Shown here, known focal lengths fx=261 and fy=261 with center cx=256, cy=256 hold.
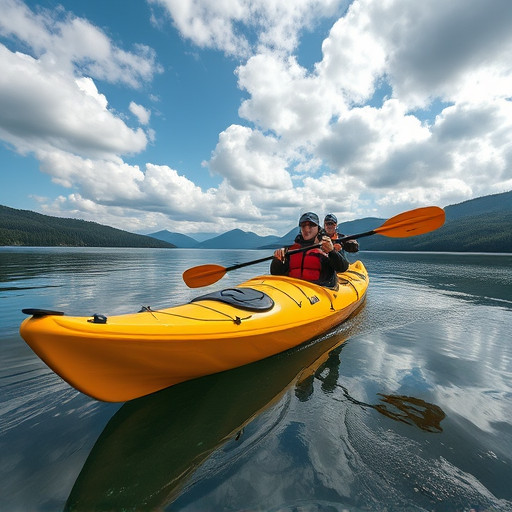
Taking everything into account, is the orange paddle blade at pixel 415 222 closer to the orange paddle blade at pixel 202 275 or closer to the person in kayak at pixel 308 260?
the person in kayak at pixel 308 260

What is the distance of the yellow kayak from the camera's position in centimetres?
252

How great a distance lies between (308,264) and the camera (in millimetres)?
6512

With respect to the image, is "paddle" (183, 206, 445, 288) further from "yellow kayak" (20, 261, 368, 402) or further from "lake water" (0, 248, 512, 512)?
"lake water" (0, 248, 512, 512)

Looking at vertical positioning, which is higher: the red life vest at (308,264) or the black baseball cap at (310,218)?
the black baseball cap at (310,218)

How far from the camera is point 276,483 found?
240cm

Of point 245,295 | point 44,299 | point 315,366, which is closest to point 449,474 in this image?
point 315,366

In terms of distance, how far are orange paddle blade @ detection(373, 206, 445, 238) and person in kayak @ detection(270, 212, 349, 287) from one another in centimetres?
149

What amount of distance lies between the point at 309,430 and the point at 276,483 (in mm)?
822

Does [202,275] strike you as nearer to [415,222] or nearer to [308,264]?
[308,264]

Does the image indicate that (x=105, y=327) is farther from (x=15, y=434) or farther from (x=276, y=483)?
(x=276, y=483)

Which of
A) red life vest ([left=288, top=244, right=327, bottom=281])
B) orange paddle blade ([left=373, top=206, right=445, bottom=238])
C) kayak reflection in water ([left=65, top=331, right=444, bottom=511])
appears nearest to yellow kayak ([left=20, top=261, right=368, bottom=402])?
kayak reflection in water ([left=65, top=331, right=444, bottom=511])

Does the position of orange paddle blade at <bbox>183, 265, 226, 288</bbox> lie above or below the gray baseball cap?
below

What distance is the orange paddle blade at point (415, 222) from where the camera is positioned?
6590 millimetres

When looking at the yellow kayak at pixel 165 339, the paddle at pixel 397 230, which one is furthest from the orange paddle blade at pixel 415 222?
the yellow kayak at pixel 165 339
